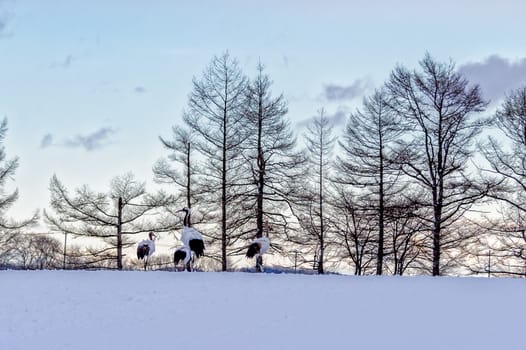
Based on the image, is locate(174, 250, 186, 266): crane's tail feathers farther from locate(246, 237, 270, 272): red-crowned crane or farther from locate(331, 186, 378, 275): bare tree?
locate(331, 186, 378, 275): bare tree

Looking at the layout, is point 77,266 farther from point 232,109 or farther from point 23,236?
point 232,109

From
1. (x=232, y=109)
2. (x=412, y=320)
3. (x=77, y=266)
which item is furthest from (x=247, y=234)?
(x=412, y=320)

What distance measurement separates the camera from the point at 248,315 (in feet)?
28.6

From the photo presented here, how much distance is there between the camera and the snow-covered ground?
7.34 m

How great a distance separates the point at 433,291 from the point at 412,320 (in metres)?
3.33

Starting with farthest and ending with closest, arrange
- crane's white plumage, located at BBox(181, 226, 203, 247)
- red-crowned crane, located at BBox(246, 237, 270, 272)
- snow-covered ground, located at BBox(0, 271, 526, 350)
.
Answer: red-crowned crane, located at BBox(246, 237, 270, 272)
crane's white plumage, located at BBox(181, 226, 203, 247)
snow-covered ground, located at BBox(0, 271, 526, 350)

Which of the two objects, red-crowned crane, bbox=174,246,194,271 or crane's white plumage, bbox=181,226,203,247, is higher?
crane's white plumage, bbox=181,226,203,247

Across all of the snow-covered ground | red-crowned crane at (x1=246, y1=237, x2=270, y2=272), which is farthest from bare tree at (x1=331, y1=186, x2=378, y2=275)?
the snow-covered ground

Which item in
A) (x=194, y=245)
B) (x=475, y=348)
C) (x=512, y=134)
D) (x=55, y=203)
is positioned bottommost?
(x=475, y=348)

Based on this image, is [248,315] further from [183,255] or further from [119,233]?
[119,233]

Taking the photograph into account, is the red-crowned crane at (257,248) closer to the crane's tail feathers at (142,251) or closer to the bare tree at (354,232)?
the crane's tail feathers at (142,251)

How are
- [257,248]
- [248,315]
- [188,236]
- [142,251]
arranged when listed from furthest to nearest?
[142,251] < [257,248] < [188,236] < [248,315]

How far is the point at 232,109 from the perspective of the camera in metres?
25.4

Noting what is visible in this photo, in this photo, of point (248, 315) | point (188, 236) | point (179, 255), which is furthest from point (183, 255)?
point (248, 315)
